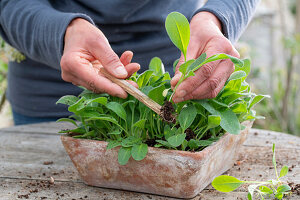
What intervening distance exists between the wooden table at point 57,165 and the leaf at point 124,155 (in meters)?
0.11

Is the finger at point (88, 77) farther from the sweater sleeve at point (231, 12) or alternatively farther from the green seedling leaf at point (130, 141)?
the sweater sleeve at point (231, 12)

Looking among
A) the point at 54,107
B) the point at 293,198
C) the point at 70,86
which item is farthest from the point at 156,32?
the point at 293,198

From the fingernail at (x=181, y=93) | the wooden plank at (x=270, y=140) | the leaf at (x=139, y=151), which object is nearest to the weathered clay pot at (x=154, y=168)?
the leaf at (x=139, y=151)

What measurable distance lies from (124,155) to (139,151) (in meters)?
0.04

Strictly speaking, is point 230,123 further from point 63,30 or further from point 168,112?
point 63,30

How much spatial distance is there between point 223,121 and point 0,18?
3.26ft

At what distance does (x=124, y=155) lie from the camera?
0.84 m

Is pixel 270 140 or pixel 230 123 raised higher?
pixel 230 123

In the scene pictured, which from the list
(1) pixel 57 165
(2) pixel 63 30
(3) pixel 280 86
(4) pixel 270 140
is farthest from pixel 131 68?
(3) pixel 280 86

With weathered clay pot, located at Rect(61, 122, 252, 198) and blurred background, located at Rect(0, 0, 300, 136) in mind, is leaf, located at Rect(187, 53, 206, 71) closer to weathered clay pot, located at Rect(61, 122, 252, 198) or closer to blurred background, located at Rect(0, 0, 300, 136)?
weathered clay pot, located at Rect(61, 122, 252, 198)

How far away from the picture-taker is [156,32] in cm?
152

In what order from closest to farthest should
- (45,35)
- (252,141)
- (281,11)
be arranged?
(45,35), (252,141), (281,11)

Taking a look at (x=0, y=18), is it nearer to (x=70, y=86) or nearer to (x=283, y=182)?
(x=70, y=86)

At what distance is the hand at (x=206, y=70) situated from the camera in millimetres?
829
